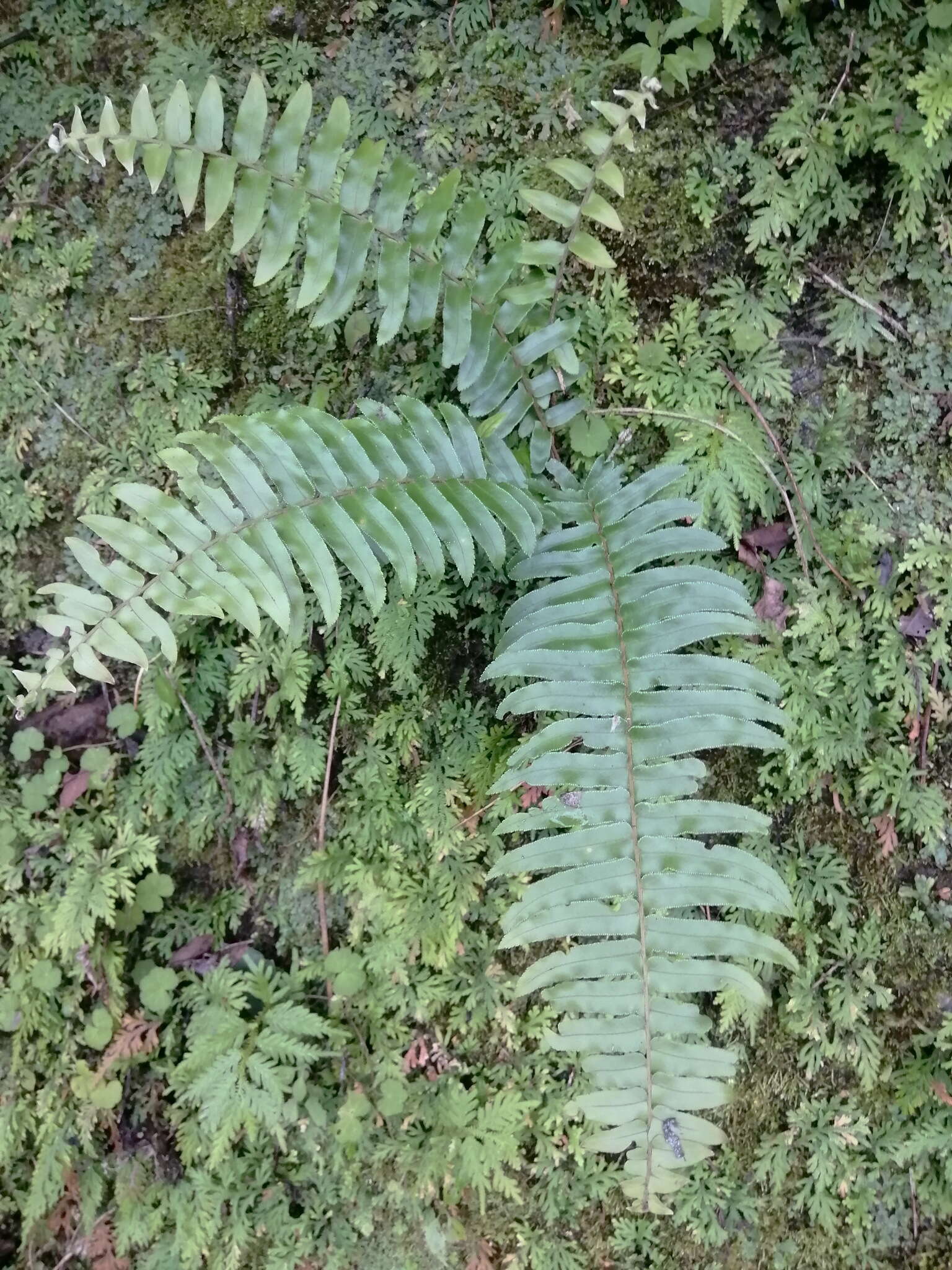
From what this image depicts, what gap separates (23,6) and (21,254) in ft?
2.93

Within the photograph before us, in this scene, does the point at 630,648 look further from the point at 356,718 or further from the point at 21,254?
the point at 21,254

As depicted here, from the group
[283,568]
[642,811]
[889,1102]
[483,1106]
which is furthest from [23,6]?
[889,1102]

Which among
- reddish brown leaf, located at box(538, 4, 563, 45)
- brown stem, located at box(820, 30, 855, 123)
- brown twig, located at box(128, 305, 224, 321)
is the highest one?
reddish brown leaf, located at box(538, 4, 563, 45)

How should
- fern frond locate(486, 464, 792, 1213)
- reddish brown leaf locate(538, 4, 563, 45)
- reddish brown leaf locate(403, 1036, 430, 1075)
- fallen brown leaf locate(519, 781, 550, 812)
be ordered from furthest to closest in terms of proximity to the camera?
reddish brown leaf locate(403, 1036, 430, 1075) → fallen brown leaf locate(519, 781, 550, 812) → reddish brown leaf locate(538, 4, 563, 45) → fern frond locate(486, 464, 792, 1213)

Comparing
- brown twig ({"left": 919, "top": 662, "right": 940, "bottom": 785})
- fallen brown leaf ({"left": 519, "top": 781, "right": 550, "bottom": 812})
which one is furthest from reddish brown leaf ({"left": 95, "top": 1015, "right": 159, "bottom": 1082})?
brown twig ({"left": 919, "top": 662, "right": 940, "bottom": 785})

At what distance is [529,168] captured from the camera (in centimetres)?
288

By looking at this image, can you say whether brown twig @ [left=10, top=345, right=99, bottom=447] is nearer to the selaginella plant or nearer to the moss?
the selaginella plant

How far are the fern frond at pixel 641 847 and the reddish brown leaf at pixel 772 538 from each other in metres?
0.59

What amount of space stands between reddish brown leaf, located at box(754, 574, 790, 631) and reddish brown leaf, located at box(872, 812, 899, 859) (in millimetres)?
752

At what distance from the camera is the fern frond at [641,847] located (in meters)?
2.12

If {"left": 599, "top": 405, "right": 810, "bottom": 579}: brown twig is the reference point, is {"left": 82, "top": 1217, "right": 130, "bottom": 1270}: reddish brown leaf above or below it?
below

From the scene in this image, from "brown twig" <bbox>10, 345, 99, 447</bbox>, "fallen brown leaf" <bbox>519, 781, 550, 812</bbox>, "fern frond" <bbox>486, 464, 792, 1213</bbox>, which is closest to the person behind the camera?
"fern frond" <bbox>486, 464, 792, 1213</bbox>

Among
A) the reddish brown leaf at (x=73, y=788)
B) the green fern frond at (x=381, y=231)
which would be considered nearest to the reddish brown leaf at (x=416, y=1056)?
the reddish brown leaf at (x=73, y=788)

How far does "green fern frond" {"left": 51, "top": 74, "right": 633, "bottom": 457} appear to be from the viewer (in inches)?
89.7
